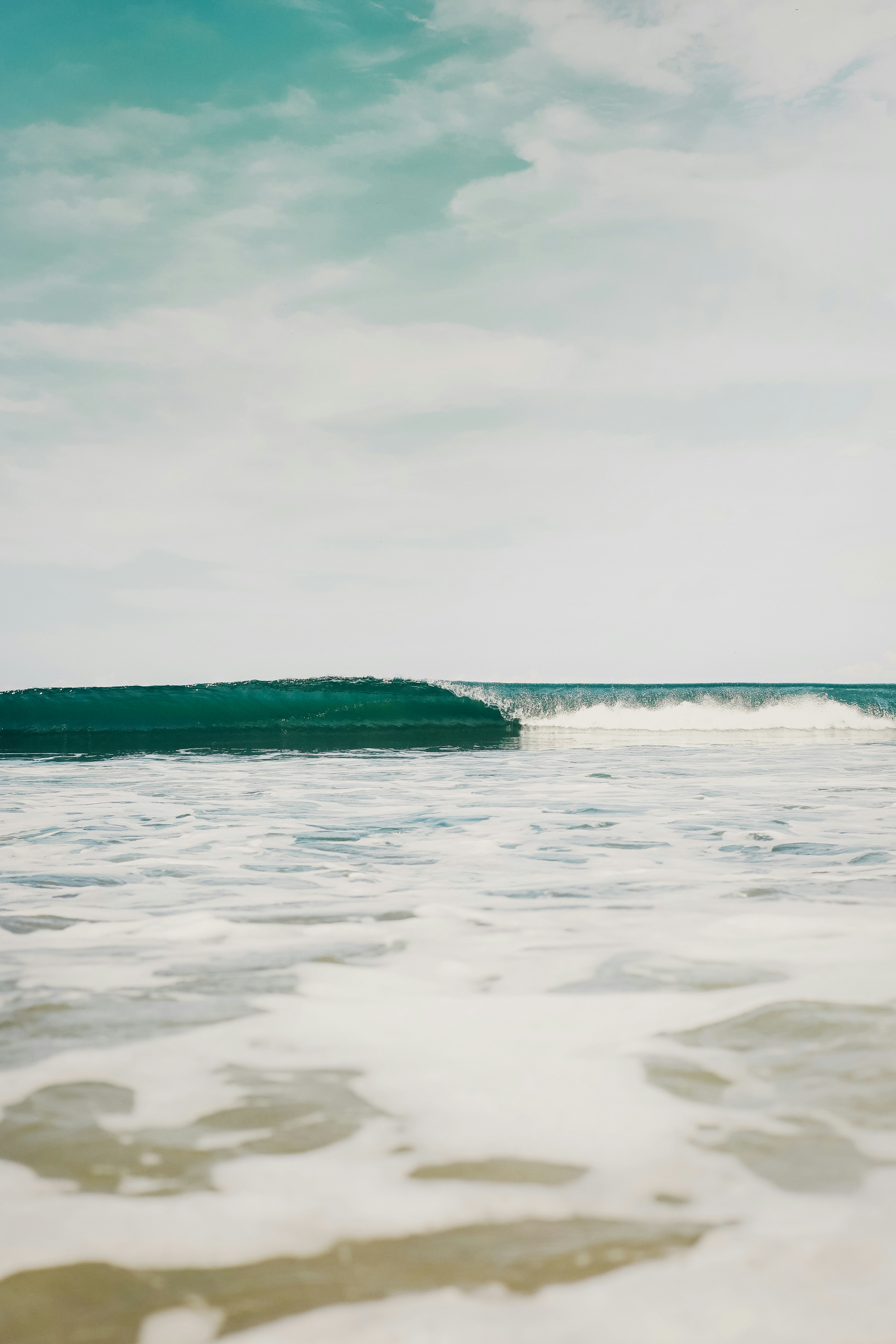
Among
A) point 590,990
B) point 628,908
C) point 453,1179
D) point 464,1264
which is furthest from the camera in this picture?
point 628,908

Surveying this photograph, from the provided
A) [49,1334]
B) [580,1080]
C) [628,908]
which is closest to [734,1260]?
[580,1080]

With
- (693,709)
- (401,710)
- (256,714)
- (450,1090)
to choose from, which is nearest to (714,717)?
(693,709)

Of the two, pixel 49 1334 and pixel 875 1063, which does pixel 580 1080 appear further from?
pixel 49 1334

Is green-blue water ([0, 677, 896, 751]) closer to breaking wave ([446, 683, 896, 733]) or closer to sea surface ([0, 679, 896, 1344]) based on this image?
breaking wave ([446, 683, 896, 733])

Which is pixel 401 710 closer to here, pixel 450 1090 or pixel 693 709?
pixel 693 709

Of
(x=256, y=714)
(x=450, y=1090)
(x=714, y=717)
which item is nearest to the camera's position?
(x=450, y=1090)

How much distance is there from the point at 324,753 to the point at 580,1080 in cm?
869

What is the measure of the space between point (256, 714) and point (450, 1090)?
16.9 m

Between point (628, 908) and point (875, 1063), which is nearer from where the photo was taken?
point (875, 1063)

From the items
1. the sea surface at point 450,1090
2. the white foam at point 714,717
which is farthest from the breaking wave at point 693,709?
the sea surface at point 450,1090

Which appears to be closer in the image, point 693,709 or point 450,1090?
point 450,1090

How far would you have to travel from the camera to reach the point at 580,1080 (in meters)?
1.52

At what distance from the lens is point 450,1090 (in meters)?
1.49

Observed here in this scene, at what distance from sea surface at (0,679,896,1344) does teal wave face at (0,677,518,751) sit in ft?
33.6
